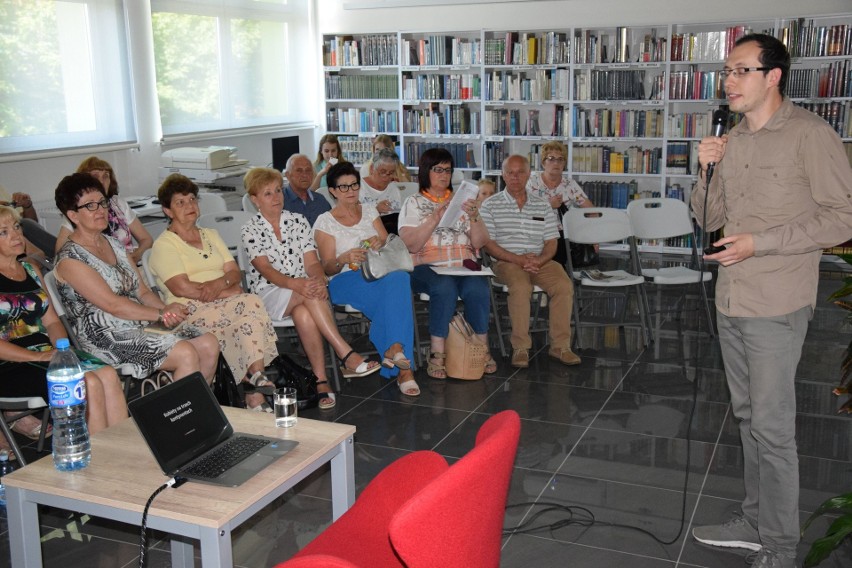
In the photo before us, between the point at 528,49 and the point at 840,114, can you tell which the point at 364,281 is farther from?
the point at 840,114

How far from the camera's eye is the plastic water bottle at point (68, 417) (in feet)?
8.01

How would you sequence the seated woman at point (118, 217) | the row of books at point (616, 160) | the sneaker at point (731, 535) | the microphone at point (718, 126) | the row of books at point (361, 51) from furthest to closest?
the row of books at point (361, 51) < the row of books at point (616, 160) < the seated woman at point (118, 217) < the sneaker at point (731, 535) < the microphone at point (718, 126)

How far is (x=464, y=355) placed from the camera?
499cm

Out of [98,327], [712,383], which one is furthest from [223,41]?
[712,383]

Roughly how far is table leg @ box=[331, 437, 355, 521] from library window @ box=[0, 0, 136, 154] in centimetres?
498

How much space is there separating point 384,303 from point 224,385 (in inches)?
41.1

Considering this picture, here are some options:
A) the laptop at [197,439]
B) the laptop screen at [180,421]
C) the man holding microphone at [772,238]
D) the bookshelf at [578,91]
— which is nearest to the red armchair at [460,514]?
the laptop at [197,439]

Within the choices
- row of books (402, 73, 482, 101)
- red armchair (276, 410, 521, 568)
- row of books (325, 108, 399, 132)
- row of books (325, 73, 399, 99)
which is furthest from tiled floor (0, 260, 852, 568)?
row of books (325, 73, 399, 99)

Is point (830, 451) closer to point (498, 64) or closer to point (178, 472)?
point (178, 472)

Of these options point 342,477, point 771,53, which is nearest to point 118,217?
point 342,477

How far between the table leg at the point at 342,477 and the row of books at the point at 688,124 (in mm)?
6919

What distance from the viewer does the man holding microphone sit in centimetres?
260

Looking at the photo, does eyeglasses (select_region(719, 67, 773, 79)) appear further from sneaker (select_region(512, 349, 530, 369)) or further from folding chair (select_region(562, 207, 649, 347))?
folding chair (select_region(562, 207, 649, 347))

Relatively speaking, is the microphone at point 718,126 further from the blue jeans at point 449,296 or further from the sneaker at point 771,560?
the blue jeans at point 449,296
